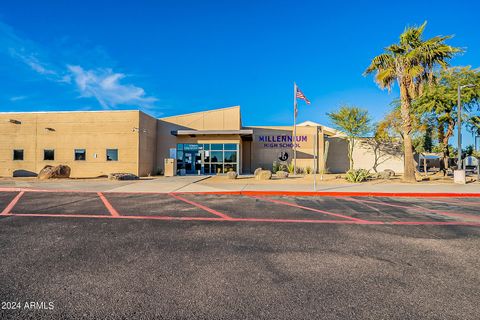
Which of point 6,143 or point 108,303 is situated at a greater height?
point 6,143

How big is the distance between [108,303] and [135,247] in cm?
165

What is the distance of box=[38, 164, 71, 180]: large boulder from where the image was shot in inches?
682

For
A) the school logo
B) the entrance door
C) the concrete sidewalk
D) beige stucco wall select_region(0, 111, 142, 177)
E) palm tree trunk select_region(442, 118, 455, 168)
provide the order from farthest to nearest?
1. the school logo
2. the entrance door
3. beige stucco wall select_region(0, 111, 142, 177)
4. palm tree trunk select_region(442, 118, 455, 168)
5. the concrete sidewalk

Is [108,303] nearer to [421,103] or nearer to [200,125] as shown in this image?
[421,103]

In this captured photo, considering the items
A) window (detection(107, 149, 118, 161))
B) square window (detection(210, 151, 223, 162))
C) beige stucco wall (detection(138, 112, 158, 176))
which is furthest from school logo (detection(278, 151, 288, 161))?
window (detection(107, 149, 118, 161))

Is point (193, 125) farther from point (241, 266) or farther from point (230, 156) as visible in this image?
point (241, 266)

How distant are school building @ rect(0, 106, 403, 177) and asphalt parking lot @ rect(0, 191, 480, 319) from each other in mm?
13116

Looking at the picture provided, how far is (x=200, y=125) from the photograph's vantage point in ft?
77.2

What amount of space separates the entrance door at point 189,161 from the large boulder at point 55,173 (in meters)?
9.86

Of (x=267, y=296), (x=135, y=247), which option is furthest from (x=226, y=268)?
(x=135, y=247)

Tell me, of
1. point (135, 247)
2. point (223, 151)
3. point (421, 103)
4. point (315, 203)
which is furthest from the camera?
point (223, 151)

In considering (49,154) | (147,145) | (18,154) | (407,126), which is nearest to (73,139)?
(49,154)

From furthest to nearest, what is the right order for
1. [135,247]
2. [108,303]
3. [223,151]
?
1. [223,151]
2. [135,247]
3. [108,303]

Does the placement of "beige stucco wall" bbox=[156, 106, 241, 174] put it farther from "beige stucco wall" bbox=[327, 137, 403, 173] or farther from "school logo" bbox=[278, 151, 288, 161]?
"beige stucco wall" bbox=[327, 137, 403, 173]
